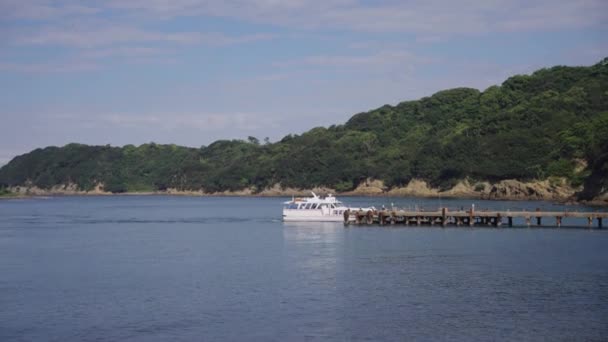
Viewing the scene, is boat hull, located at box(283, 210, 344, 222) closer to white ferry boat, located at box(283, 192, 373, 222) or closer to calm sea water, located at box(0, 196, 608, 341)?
white ferry boat, located at box(283, 192, 373, 222)

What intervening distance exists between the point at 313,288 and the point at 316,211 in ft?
159

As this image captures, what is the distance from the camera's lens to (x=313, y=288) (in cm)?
4600

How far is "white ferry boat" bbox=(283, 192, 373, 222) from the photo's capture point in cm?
9325

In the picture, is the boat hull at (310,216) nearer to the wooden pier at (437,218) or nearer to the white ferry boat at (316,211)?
the white ferry boat at (316,211)

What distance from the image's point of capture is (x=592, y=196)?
127062 mm

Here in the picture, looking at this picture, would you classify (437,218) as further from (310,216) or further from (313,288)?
(313,288)

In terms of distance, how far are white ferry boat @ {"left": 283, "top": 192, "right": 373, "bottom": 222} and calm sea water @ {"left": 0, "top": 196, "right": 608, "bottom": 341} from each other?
543 inches

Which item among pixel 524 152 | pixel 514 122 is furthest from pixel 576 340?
pixel 514 122

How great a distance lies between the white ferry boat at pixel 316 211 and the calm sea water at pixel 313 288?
13.8 m

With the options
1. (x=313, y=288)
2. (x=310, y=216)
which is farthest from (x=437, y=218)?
(x=313, y=288)

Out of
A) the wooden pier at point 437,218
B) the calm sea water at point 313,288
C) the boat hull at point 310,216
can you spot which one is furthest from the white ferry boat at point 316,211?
the calm sea water at point 313,288

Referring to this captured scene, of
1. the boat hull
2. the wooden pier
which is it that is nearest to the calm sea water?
the wooden pier

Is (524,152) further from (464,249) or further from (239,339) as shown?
(239,339)

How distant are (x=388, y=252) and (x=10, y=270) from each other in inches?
1081
